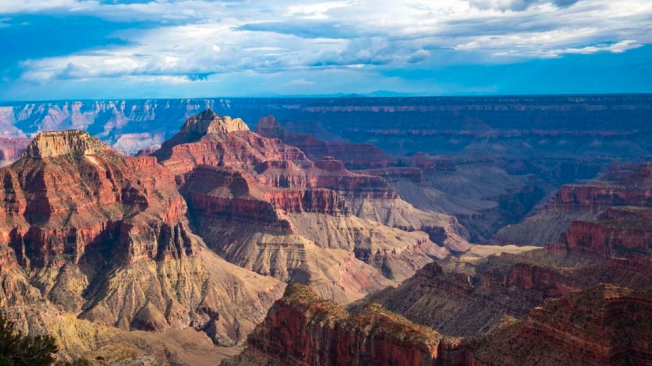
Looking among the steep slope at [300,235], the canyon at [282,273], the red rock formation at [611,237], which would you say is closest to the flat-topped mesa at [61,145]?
the canyon at [282,273]

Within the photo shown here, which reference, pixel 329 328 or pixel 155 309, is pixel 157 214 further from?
pixel 329 328

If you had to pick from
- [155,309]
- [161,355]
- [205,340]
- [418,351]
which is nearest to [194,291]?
[155,309]

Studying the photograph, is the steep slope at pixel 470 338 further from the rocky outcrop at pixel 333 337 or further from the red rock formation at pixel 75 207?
the red rock formation at pixel 75 207

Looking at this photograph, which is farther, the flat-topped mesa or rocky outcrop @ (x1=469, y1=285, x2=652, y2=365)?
the flat-topped mesa

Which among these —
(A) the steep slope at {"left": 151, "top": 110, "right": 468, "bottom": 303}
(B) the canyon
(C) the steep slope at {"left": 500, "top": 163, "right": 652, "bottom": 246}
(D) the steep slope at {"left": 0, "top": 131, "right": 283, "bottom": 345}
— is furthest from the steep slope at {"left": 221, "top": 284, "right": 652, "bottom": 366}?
(C) the steep slope at {"left": 500, "top": 163, "right": 652, "bottom": 246}

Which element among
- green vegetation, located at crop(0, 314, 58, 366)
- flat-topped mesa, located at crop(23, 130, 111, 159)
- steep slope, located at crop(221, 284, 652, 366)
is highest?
flat-topped mesa, located at crop(23, 130, 111, 159)

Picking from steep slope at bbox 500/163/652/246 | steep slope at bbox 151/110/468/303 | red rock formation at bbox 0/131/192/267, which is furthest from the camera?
steep slope at bbox 500/163/652/246

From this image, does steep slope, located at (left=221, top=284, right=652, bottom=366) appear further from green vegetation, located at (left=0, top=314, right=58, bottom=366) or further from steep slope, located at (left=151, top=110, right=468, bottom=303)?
steep slope, located at (left=151, top=110, right=468, bottom=303)
